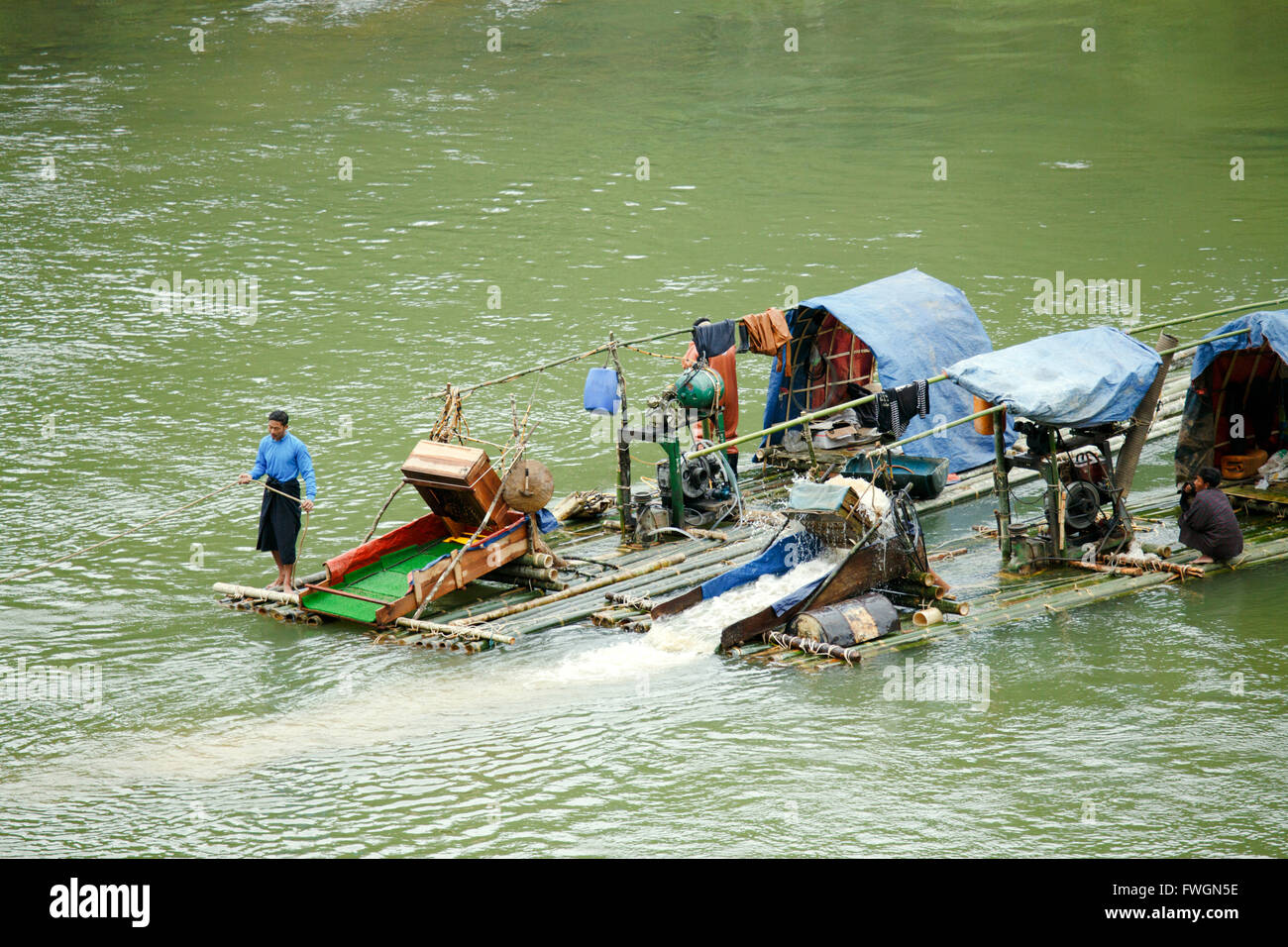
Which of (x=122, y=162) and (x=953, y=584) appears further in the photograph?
(x=122, y=162)

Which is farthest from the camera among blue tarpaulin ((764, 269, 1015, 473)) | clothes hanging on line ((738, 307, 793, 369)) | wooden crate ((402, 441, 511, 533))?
clothes hanging on line ((738, 307, 793, 369))

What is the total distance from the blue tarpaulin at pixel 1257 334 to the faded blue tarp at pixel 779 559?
4927 mm

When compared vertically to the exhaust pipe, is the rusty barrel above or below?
below

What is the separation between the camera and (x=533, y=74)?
37844 millimetres

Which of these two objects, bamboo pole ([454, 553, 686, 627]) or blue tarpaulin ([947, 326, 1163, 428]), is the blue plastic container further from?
blue tarpaulin ([947, 326, 1163, 428])

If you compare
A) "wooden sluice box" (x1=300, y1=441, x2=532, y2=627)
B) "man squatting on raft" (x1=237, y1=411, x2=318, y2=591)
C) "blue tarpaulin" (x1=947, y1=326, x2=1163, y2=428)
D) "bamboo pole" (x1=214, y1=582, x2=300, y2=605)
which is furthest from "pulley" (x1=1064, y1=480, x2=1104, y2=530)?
"bamboo pole" (x1=214, y1=582, x2=300, y2=605)

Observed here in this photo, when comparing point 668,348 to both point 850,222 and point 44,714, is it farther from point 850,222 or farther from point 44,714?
point 44,714

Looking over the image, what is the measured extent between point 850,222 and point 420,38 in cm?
1848

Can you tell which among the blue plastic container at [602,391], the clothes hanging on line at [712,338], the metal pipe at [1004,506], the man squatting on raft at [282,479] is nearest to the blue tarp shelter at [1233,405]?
the metal pipe at [1004,506]

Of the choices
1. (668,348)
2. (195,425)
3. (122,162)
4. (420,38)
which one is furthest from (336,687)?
(420,38)

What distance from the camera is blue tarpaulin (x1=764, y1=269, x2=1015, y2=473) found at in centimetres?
1572

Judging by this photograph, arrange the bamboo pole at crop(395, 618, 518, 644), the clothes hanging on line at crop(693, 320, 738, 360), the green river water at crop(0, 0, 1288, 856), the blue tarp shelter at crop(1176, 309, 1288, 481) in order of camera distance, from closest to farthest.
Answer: the green river water at crop(0, 0, 1288, 856) < the bamboo pole at crop(395, 618, 518, 644) < the blue tarp shelter at crop(1176, 309, 1288, 481) < the clothes hanging on line at crop(693, 320, 738, 360)

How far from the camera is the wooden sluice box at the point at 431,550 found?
12.7 m

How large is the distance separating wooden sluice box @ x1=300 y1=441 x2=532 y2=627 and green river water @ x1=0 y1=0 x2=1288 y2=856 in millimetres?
591
